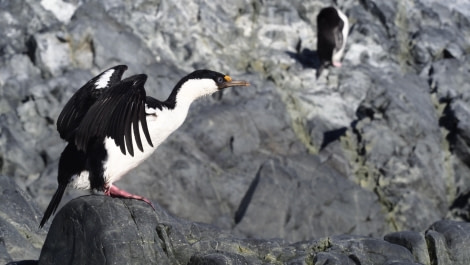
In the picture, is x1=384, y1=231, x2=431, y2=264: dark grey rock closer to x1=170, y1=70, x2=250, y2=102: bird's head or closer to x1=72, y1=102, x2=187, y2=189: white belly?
x1=170, y1=70, x2=250, y2=102: bird's head

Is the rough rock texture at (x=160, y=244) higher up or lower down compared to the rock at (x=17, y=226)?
higher up

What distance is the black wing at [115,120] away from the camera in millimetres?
8391

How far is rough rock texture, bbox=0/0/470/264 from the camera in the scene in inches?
623

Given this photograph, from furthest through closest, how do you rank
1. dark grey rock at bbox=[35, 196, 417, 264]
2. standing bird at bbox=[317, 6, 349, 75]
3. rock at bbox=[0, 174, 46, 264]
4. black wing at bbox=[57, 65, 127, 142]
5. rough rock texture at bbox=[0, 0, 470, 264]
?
standing bird at bbox=[317, 6, 349, 75] < rough rock texture at bbox=[0, 0, 470, 264] < rock at bbox=[0, 174, 46, 264] < black wing at bbox=[57, 65, 127, 142] < dark grey rock at bbox=[35, 196, 417, 264]

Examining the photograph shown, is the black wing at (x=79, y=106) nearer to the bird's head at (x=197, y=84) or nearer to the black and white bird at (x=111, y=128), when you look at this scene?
the black and white bird at (x=111, y=128)

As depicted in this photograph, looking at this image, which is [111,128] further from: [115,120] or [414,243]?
[414,243]

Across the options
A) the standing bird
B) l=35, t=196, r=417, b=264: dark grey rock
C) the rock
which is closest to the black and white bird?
l=35, t=196, r=417, b=264: dark grey rock

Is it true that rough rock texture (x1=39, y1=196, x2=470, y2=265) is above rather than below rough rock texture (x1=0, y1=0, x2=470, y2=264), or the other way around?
above

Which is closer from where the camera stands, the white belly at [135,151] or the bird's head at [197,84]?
the white belly at [135,151]

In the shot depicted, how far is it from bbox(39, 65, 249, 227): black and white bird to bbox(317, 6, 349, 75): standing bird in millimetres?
9060

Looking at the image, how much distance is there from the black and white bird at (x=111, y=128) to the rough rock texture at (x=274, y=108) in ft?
19.9

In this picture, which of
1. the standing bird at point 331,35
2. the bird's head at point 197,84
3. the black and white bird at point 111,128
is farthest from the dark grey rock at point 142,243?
the standing bird at point 331,35

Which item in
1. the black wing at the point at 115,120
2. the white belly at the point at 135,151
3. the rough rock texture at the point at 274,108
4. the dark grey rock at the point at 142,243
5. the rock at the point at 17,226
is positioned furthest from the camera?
the rough rock texture at the point at 274,108

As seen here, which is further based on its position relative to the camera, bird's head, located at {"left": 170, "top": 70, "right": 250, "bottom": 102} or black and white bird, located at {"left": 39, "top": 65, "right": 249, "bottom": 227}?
bird's head, located at {"left": 170, "top": 70, "right": 250, "bottom": 102}
